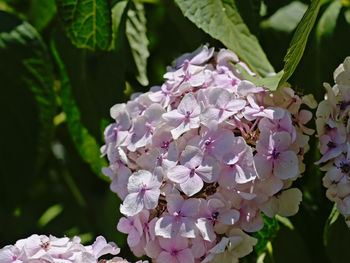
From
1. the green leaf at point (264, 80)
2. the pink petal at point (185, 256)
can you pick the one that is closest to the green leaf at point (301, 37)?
the green leaf at point (264, 80)

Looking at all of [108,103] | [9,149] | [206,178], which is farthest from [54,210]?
[206,178]

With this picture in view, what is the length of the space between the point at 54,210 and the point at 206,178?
87 centimetres

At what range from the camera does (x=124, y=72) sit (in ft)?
3.88

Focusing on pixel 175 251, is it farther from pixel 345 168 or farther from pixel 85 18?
pixel 85 18

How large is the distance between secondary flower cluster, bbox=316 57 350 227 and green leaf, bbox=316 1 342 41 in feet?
0.92

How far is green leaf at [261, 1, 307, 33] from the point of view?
1.23 meters

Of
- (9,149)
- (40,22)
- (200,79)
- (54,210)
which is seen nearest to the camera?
(200,79)

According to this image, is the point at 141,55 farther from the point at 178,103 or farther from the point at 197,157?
the point at 197,157

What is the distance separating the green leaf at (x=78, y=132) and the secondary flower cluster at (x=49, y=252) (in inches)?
13.1

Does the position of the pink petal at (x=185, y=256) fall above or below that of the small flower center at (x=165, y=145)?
below

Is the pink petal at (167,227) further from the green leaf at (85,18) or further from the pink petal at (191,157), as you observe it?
the green leaf at (85,18)

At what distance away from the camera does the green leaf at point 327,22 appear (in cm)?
119

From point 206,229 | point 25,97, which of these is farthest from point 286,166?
point 25,97

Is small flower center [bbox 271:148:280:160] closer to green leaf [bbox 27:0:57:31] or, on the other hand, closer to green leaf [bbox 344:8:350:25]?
green leaf [bbox 344:8:350:25]
